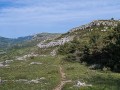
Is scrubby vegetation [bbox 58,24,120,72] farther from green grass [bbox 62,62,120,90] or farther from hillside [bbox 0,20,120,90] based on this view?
green grass [bbox 62,62,120,90]

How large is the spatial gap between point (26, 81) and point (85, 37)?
7396 centimetres

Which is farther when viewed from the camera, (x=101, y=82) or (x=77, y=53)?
(x=77, y=53)

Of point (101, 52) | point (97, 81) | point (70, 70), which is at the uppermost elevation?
point (101, 52)

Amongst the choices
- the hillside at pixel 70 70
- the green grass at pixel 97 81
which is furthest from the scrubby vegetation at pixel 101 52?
the green grass at pixel 97 81

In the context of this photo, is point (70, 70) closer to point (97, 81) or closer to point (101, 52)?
point (101, 52)

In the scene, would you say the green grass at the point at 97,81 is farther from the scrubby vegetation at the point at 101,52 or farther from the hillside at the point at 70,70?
the scrubby vegetation at the point at 101,52

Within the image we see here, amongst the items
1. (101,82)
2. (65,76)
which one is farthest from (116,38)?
(101,82)

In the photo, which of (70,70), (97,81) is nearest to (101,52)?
(70,70)

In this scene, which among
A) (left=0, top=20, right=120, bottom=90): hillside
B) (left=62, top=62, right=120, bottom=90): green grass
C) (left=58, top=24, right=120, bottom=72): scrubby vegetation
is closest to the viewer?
(left=62, top=62, right=120, bottom=90): green grass

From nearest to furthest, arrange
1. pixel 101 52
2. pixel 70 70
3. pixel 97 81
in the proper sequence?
pixel 97 81
pixel 70 70
pixel 101 52

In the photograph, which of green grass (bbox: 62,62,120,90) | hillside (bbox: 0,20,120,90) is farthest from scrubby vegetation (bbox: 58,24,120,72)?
green grass (bbox: 62,62,120,90)

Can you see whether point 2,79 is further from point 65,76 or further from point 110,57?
point 110,57

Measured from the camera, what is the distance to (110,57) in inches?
3625

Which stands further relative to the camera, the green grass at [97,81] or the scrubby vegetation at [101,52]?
the scrubby vegetation at [101,52]
